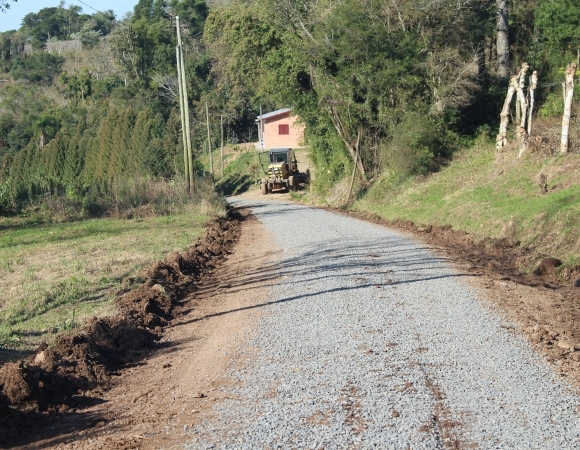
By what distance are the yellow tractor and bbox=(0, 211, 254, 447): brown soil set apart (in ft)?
127

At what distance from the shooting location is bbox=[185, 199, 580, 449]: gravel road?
21.5 ft

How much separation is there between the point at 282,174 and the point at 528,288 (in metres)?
41.1

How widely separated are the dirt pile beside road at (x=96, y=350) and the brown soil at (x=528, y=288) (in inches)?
198

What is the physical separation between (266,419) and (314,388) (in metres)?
0.97

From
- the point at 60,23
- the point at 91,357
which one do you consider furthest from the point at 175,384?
the point at 60,23

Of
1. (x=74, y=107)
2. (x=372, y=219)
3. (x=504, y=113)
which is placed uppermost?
(x=74, y=107)

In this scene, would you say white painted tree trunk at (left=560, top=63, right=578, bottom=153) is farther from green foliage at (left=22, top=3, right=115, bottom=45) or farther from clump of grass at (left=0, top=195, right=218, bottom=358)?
green foliage at (left=22, top=3, right=115, bottom=45)

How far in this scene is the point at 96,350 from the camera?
9.54m

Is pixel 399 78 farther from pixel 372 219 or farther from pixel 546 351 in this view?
pixel 546 351

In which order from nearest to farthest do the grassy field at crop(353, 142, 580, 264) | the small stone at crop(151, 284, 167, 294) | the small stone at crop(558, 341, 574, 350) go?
the small stone at crop(558, 341, 574, 350), the small stone at crop(151, 284, 167, 294), the grassy field at crop(353, 142, 580, 264)

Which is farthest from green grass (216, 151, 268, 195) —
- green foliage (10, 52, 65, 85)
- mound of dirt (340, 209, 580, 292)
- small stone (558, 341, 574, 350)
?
small stone (558, 341, 574, 350)

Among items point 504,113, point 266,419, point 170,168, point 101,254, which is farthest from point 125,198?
point 266,419

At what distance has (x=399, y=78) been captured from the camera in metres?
35.2

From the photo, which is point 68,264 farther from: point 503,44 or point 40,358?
point 503,44
